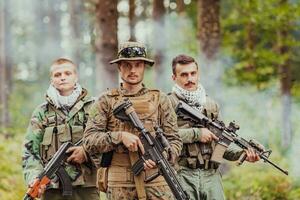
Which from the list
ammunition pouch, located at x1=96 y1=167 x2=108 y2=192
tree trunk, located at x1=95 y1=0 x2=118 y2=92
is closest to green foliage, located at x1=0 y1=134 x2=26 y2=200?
tree trunk, located at x1=95 y1=0 x2=118 y2=92

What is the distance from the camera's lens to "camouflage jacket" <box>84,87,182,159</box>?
5.10m

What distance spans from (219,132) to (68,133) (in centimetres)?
143

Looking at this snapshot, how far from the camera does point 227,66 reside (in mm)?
18906

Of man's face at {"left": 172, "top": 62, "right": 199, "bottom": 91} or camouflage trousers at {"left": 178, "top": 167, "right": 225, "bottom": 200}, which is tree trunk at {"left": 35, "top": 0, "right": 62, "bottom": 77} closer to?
man's face at {"left": 172, "top": 62, "right": 199, "bottom": 91}

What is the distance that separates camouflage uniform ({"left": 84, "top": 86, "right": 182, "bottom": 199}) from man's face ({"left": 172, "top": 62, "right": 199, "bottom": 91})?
2.87 ft

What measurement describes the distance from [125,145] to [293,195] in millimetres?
5036

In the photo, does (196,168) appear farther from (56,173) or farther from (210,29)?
(210,29)

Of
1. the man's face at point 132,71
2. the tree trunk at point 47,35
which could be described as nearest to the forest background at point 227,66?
the tree trunk at point 47,35

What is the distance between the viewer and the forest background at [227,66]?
10.2m

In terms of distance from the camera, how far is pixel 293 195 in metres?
9.42

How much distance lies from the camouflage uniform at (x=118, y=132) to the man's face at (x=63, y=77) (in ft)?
2.22

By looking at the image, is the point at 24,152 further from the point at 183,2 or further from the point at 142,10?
the point at 142,10

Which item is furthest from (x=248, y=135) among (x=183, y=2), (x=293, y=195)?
(x=293, y=195)

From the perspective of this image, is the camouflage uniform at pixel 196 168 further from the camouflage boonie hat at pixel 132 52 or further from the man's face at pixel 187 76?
the camouflage boonie hat at pixel 132 52
